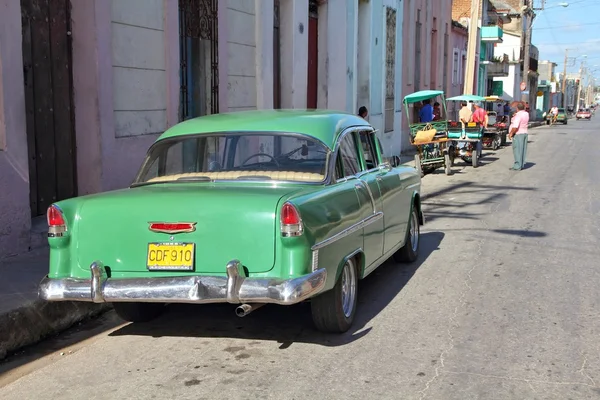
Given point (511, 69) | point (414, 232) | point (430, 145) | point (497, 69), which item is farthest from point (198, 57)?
point (511, 69)

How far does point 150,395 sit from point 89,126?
556cm

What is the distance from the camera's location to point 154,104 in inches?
→ 412

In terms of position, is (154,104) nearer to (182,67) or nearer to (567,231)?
(182,67)

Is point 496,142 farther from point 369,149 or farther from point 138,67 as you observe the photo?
point 369,149

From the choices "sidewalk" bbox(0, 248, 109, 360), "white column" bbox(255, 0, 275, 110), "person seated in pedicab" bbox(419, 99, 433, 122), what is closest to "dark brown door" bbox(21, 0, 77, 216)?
"sidewalk" bbox(0, 248, 109, 360)

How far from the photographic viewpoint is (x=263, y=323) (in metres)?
5.76

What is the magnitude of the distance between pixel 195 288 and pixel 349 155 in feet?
6.80

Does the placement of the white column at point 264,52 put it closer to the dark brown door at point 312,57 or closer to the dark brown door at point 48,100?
the dark brown door at point 312,57

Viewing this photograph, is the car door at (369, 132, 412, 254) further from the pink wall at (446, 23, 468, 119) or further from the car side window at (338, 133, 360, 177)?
the pink wall at (446, 23, 468, 119)

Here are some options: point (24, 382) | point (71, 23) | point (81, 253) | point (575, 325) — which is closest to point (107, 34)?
point (71, 23)

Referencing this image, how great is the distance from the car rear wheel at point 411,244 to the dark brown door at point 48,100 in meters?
4.30

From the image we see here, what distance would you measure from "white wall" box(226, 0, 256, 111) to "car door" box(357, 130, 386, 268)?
6.52m

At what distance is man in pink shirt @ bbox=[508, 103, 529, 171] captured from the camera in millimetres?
18844

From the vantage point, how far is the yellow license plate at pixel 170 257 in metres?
4.77
